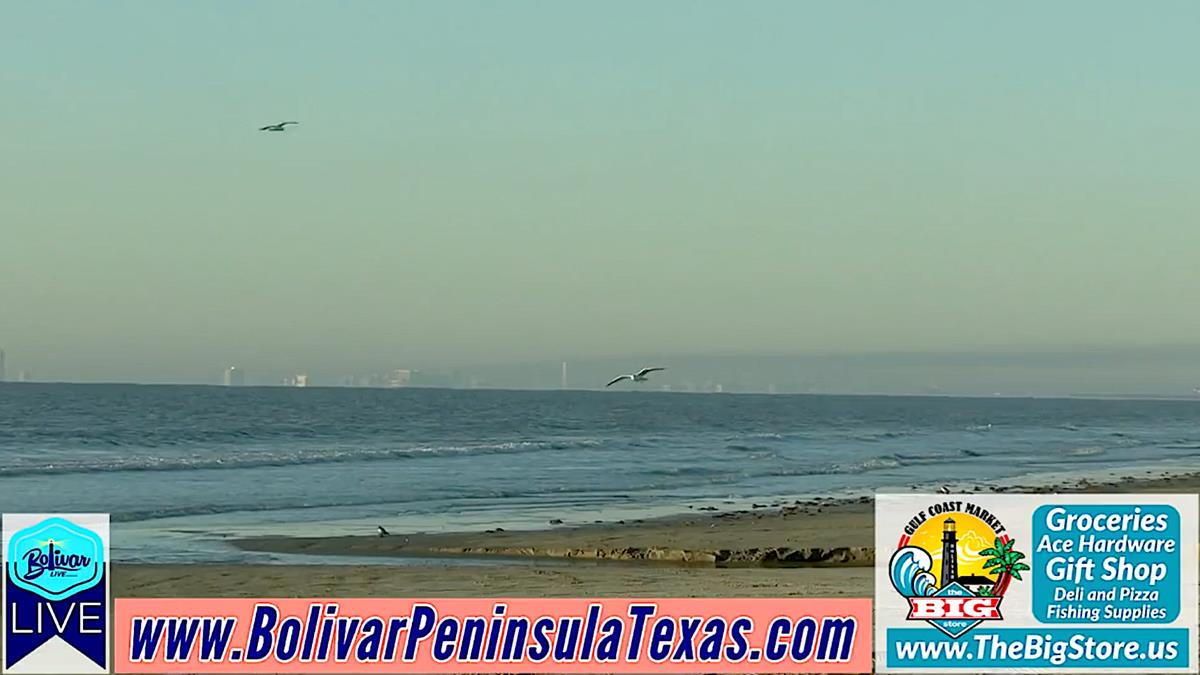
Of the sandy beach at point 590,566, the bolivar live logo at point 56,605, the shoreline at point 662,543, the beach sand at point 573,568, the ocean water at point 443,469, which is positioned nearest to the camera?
the bolivar live logo at point 56,605

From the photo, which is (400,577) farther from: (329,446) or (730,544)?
(329,446)

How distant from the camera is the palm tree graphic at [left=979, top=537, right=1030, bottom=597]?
1095cm

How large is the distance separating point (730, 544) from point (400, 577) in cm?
549

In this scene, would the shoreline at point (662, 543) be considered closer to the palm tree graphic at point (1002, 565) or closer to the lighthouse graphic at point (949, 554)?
the palm tree graphic at point (1002, 565)

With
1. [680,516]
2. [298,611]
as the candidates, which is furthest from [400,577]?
[680,516]

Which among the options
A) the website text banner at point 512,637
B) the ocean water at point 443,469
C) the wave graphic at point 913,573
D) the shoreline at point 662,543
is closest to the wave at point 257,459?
the ocean water at point 443,469

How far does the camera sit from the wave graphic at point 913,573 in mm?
10922

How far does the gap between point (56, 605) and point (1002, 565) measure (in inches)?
298

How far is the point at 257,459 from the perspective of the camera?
164 ft

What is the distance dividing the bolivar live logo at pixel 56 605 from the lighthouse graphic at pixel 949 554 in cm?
608

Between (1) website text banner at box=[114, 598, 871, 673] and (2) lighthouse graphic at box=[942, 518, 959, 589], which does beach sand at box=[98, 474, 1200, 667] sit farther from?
(2) lighthouse graphic at box=[942, 518, 959, 589]

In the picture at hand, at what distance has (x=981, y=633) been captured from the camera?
10.4 meters

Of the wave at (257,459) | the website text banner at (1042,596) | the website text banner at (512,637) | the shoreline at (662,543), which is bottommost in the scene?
the wave at (257,459)

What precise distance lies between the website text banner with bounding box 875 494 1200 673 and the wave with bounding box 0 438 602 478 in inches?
1335
